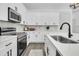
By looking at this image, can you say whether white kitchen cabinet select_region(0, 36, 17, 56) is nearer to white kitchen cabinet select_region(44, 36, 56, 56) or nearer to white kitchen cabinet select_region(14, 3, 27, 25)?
white kitchen cabinet select_region(44, 36, 56, 56)

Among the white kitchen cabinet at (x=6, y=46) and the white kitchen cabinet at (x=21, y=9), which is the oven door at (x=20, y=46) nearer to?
the white kitchen cabinet at (x=6, y=46)

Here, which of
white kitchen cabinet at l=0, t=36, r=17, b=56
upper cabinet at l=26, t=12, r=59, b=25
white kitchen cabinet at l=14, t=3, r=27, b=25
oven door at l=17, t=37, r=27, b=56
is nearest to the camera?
white kitchen cabinet at l=0, t=36, r=17, b=56

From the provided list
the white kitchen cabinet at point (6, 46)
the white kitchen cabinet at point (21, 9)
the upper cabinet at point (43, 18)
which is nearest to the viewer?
the white kitchen cabinet at point (6, 46)

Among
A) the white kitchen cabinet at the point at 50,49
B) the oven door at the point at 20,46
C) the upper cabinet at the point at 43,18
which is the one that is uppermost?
the upper cabinet at the point at 43,18

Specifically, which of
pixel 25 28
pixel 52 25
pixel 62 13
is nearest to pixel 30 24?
pixel 25 28

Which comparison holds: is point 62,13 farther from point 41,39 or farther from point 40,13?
point 41,39

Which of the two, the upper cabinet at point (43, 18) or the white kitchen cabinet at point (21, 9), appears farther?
the upper cabinet at point (43, 18)

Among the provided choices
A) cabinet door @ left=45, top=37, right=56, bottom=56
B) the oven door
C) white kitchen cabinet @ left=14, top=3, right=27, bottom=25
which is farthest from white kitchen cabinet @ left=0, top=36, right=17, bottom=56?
white kitchen cabinet @ left=14, top=3, right=27, bottom=25

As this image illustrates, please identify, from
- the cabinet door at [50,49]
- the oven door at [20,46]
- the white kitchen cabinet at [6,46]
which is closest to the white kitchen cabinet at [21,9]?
the oven door at [20,46]

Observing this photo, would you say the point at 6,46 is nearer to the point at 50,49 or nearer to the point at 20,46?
the point at 50,49

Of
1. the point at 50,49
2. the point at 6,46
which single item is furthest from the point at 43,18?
the point at 50,49

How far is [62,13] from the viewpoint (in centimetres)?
660

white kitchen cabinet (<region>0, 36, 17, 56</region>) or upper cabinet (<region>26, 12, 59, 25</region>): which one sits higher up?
upper cabinet (<region>26, 12, 59, 25</region>)

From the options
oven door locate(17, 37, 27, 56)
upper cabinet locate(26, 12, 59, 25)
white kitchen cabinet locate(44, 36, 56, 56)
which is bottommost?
oven door locate(17, 37, 27, 56)
